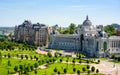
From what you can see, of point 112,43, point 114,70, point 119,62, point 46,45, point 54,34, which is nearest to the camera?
point 114,70

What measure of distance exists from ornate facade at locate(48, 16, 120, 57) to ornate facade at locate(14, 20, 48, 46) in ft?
44.1

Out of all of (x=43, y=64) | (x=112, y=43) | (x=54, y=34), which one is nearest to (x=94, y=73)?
(x=43, y=64)

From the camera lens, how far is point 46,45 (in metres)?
148

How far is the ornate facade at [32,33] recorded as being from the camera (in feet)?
490

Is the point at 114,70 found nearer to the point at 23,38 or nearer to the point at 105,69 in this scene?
the point at 105,69

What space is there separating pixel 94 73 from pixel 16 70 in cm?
1719

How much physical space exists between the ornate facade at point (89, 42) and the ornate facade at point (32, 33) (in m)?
13.4

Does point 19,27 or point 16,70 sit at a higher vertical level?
point 19,27

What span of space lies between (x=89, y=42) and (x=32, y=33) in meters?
47.7

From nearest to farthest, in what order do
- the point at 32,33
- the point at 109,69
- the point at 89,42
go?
the point at 109,69 < the point at 89,42 < the point at 32,33

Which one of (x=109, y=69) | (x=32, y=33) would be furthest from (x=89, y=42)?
(x=32, y=33)

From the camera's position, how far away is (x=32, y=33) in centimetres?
15500

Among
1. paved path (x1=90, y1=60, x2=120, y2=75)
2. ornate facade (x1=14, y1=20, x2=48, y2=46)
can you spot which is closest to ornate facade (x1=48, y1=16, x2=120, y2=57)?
ornate facade (x1=14, y1=20, x2=48, y2=46)

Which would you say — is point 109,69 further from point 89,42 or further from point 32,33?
point 32,33
